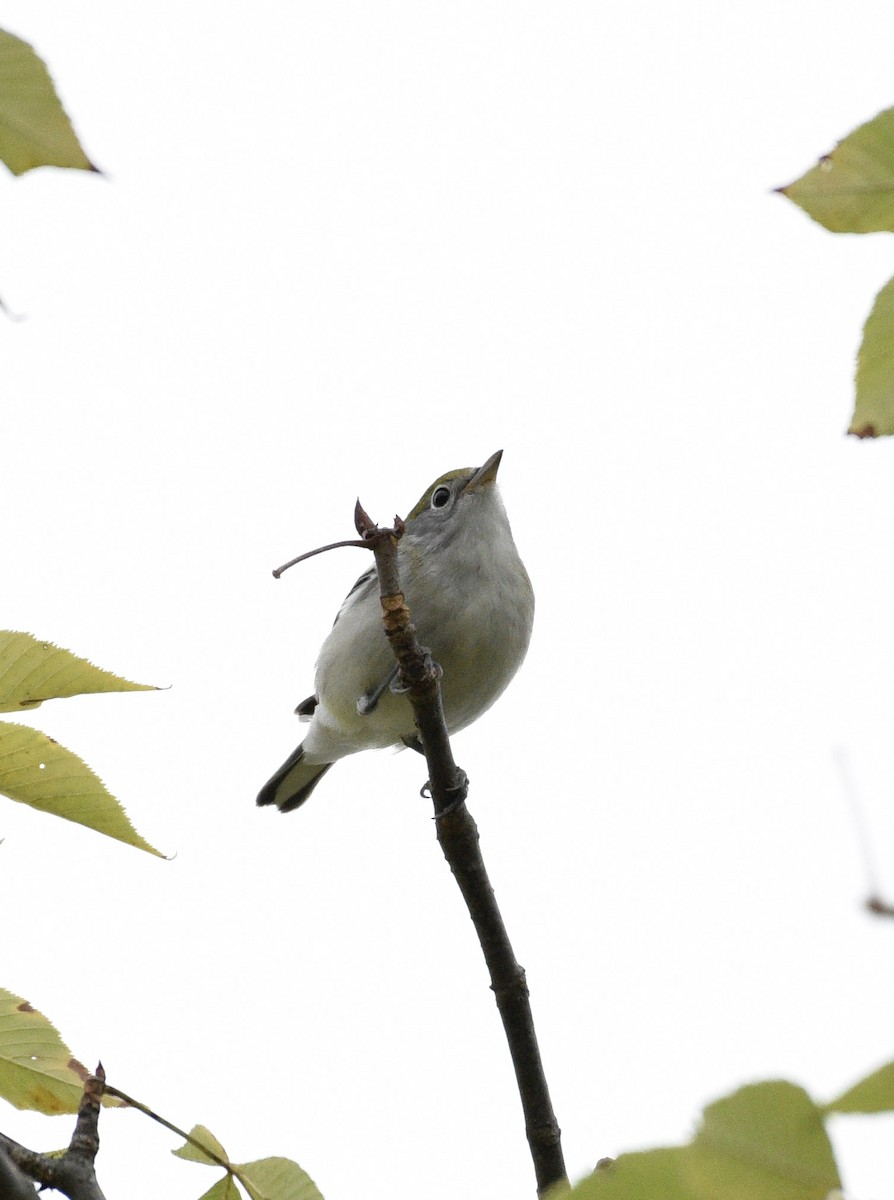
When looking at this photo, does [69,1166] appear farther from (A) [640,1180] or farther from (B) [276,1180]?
(A) [640,1180]

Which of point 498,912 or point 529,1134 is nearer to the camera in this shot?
point 529,1134

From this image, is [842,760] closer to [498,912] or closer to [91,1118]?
[91,1118]

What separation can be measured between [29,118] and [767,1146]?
4.87 ft

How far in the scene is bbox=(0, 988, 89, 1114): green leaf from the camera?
2564mm

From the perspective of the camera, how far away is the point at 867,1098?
112 cm

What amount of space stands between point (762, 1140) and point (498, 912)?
2396 millimetres

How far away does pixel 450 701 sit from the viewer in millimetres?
6344

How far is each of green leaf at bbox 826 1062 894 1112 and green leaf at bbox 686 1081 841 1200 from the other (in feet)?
0.08

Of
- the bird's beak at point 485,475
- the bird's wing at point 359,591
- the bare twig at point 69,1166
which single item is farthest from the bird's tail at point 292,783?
the bare twig at point 69,1166

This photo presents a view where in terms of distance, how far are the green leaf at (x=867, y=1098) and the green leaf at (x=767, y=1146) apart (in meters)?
0.02

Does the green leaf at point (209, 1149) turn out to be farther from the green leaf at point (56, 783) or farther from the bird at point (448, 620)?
the bird at point (448, 620)

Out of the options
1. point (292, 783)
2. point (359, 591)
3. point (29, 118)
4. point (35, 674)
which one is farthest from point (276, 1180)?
point (292, 783)

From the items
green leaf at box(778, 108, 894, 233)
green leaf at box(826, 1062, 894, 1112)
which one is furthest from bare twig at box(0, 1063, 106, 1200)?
green leaf at box(778, 108, 894, 233)

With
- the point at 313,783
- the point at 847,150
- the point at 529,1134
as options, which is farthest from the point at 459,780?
the point at 313,783
